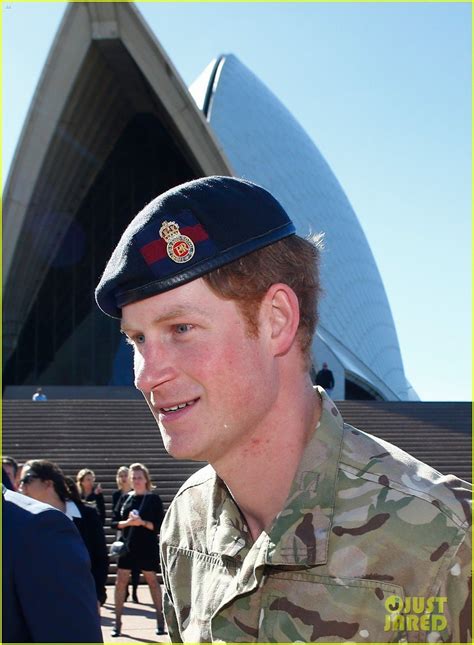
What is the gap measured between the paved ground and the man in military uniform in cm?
449

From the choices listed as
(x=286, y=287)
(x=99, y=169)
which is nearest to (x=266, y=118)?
(x=99, y=169)

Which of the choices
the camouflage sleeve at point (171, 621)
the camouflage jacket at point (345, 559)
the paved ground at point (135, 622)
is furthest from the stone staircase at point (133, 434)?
the camouflage jacket at point (345, 559)

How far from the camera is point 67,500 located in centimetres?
500

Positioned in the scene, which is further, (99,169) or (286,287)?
(99,169)

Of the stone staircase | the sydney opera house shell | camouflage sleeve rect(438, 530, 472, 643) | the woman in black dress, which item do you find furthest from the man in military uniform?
the sydney opera house shell

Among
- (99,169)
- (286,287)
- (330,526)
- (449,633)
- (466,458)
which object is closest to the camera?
(449,633)

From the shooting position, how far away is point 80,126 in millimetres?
24891

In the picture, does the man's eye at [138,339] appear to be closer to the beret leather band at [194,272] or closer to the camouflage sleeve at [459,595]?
the beret leather band at [194,272]

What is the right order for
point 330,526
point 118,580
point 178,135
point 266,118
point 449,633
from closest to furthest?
point 449,633 → point 330,526 → point 118,580 → point 178,135 → point 266,118

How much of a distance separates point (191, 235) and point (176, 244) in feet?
0.08

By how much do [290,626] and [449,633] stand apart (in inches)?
7.8

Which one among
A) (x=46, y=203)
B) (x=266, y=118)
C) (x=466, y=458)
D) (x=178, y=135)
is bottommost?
(x=466, y=458)

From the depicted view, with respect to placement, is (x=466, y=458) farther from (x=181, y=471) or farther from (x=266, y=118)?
(x=266, y=118)

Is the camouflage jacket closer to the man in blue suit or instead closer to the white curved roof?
the man in blue suit
